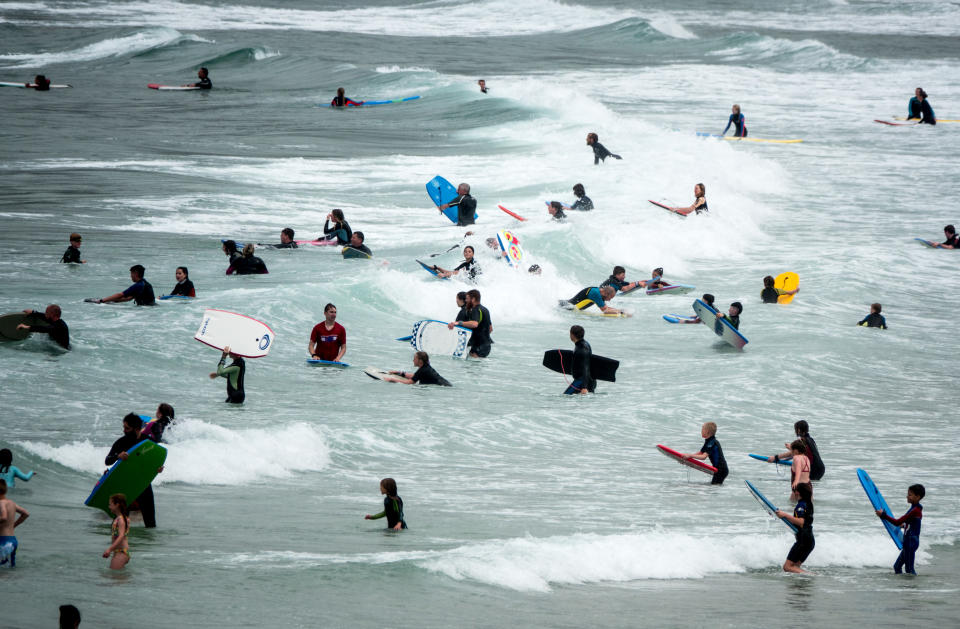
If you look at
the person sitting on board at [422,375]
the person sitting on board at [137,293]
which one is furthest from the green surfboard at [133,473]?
the person sitting on board at [137,293]

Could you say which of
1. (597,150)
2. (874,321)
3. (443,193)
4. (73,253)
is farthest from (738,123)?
(73,253)

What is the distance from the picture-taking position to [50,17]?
254 feet

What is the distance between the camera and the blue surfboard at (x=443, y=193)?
80.7ft

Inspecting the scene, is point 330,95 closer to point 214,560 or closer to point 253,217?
point 253,217

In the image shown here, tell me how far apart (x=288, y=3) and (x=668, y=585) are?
9269cm

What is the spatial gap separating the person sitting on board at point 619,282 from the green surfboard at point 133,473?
11417 millimetres

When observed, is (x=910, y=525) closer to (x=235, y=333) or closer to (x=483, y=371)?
(x=483, y=371)

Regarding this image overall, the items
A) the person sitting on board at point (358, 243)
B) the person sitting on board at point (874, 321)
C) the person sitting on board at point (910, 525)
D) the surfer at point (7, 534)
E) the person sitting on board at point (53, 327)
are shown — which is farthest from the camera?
the person sitting on board at point (358, 243)

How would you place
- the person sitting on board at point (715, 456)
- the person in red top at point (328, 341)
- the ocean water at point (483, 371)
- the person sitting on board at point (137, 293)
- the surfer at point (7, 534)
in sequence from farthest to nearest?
the person sitting on board at point (137, 293), the person in red top at point (328, 341), the person sitting on board at point (715, 456), the ocean water at point (483, 371), the surfer at point (7, 534)

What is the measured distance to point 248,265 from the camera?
19219mm

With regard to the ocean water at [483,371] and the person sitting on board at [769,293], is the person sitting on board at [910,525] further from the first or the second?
the person sitting on board at [769,293]

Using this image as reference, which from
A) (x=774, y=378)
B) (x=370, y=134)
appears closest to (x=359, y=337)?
(x=774, y=378)

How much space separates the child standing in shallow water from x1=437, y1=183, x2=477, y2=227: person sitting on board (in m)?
16.3

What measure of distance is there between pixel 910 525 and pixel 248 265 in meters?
12.8
